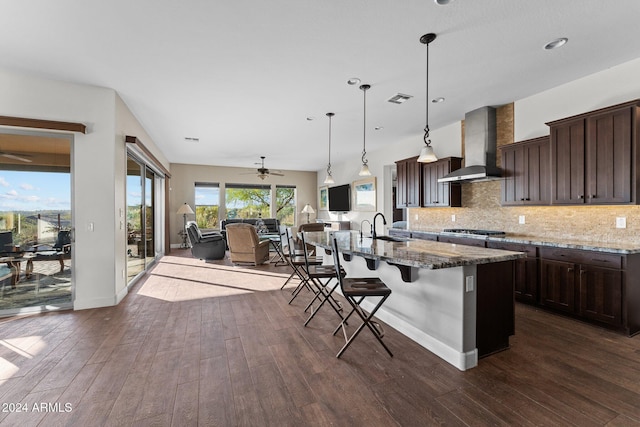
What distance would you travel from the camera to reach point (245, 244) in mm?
6082

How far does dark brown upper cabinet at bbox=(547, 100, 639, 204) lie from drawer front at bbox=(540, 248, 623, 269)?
56 cm

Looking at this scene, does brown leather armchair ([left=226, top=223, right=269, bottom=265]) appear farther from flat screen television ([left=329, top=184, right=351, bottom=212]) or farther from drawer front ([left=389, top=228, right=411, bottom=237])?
flat screen television ([left=329, top=184, right=351, bottom=212])

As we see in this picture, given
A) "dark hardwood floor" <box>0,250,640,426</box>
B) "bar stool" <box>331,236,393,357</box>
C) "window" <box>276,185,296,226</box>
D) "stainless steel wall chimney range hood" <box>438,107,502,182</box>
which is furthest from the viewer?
"window" <box>276,185,296,226</box>

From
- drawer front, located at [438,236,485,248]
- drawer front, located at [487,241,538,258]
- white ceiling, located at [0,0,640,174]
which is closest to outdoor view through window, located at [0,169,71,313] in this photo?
white ceiling, located at [0,0,640,174]

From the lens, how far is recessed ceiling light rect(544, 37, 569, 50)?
2.55 meters

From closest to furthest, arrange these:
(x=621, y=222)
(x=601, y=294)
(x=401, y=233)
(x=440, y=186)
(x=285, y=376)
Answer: (x=285, y=376) < (x=601, y=294) < (x=621, y=222) < (x=440, y=186) < (x=401, y=233)

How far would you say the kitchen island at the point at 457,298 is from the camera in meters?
2.12

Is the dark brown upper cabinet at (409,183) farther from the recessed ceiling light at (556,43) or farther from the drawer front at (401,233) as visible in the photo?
the recessed ceiling light at (556,43)

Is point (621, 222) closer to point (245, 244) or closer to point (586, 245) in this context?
point (586, 245)

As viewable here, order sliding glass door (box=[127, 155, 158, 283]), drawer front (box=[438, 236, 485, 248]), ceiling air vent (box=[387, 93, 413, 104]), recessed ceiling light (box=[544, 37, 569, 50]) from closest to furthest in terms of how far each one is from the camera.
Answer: recessed ceiling light (box=[544, 37, 569, 50]) → ceiling air vent (box=[387, 93, 413, 104]) → drawer front (box=[438, 236, 485, 248]) → sliding glass door (box=[127, 155, 158, 283])

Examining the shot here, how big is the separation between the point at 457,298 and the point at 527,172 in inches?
104

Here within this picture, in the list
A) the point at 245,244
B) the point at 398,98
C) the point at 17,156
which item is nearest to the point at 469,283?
the point at 398,98

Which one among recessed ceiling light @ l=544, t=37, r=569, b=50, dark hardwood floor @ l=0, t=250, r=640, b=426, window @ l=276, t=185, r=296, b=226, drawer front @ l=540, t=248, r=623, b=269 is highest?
recessed ceiling light @ l=544, t=37, r=569, b=50

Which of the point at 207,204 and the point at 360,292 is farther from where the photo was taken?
the point at 207,204
